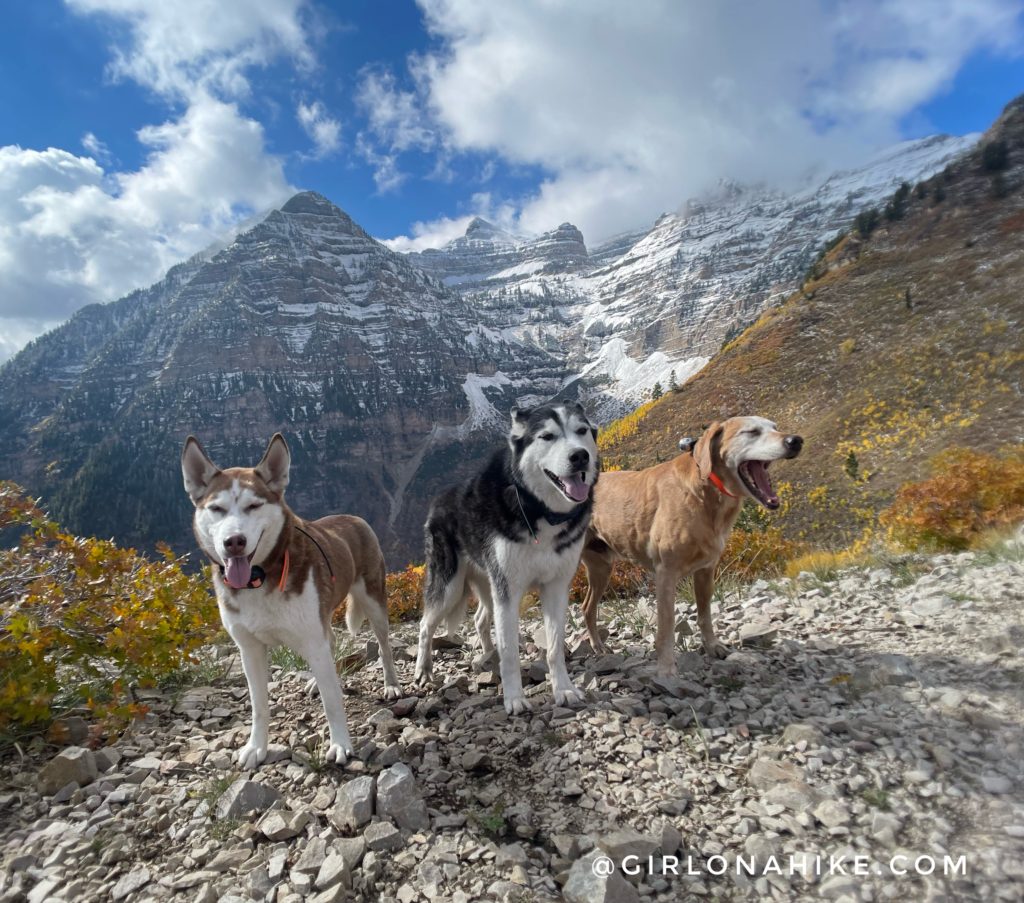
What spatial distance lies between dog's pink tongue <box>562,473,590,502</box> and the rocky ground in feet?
5.66

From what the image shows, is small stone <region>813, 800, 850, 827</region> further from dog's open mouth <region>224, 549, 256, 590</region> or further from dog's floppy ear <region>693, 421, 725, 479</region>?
dog's open mouth <region>224, 549, 256, 590</region>

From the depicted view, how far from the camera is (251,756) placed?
4.16 meters

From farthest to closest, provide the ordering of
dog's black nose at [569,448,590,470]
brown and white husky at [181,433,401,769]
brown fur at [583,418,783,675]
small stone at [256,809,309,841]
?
brown fur at [583,418,783,675] < dog's black nose at [569,448,590,470] < brown and white husky at [181,433,401,769] < small stone at [256,809,309,841]

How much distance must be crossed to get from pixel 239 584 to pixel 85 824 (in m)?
1.81

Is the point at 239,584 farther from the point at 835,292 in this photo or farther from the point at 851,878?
the point at 835,292

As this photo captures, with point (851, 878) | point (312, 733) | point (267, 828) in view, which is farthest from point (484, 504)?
point (851, 878)

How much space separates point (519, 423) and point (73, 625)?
175 inches

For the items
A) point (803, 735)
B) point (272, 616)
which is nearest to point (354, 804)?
point (272, 616)

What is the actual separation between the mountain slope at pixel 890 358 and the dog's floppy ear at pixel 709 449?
91.0ft

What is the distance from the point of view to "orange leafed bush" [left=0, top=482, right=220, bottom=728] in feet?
14.9

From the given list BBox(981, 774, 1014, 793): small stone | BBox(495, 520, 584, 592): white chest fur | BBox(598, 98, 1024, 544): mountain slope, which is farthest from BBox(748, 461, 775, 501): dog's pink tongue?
BBox(598, 98, 1024, 544): mountain slope

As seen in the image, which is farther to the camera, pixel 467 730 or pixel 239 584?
pixel 467 730

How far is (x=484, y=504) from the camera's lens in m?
5.18

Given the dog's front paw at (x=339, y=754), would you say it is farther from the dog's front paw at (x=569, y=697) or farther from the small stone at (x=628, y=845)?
the small stone at (x=628, y=845)
